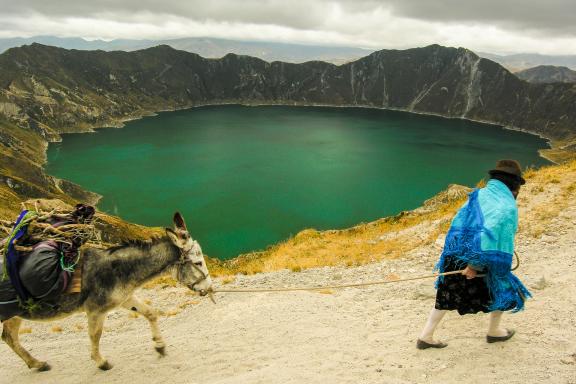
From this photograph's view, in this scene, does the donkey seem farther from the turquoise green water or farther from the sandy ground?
the turquoise green water

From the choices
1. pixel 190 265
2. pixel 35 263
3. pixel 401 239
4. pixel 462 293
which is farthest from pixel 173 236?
pixel 401 239

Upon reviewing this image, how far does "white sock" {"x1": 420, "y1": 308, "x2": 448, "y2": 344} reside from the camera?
268 inches

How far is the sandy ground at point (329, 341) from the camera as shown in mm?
6309

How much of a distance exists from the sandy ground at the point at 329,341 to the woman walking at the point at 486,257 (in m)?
0.64

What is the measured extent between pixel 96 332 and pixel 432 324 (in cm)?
658

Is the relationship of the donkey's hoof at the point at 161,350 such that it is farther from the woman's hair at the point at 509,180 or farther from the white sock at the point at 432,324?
the woman's hair at the point at 509,180

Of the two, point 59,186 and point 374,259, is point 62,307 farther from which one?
point 59,186

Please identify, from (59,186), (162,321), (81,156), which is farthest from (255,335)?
(81,156)

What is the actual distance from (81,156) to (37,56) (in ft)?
416

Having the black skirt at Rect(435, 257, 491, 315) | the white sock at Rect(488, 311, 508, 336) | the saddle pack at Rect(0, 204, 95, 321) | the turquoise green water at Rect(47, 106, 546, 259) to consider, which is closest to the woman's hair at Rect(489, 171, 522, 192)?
the black skirt at Rect(435, 257, 491, 315)

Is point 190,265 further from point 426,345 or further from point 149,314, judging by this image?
point 426,345

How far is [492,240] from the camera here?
5.88 metres

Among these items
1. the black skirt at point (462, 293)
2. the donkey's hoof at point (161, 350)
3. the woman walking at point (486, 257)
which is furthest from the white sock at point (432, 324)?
the donkey's hoof at point (161, 350)

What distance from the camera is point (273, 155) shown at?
104m
